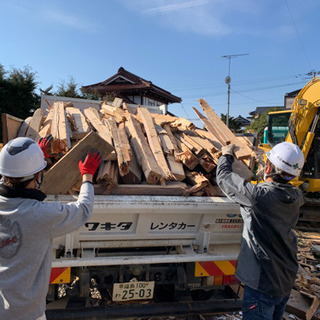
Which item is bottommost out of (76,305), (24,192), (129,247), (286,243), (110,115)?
(76,305)

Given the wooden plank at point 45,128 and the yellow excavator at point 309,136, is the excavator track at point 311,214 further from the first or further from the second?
the wooden plank at point 45,128

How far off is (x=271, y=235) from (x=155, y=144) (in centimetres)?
168

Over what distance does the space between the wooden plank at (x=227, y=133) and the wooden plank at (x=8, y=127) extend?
8.24 feet

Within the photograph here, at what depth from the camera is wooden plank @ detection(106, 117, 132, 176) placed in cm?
289

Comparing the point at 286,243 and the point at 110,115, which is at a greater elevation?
the point at 110,115

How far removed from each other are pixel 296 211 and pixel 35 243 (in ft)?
6.66

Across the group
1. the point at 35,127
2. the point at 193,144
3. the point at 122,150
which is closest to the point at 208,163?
the point at 193,144

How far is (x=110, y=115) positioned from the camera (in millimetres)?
4332

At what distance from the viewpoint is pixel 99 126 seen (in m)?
3.63

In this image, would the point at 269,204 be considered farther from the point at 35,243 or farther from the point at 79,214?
the point at 35,243

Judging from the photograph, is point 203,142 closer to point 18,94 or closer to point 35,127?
point 35,127

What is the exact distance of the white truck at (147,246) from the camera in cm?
261

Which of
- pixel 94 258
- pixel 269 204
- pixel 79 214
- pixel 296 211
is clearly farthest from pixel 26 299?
pixel 296 211

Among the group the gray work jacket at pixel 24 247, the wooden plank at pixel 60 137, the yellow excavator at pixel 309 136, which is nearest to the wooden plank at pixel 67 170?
the wooden plank at pixel 60 137
